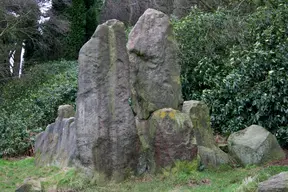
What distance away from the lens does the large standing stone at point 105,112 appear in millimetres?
9891

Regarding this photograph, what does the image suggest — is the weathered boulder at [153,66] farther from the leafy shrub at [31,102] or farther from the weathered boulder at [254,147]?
the leafy shrub at [31,102]

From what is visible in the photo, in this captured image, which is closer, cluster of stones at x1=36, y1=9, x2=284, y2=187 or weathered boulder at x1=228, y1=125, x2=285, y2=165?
cluster of stones at x1=36, y1=9, x2=284, y2=187

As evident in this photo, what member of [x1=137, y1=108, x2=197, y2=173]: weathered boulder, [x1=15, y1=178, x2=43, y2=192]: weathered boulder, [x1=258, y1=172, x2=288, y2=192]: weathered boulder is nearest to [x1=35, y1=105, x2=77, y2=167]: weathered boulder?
[x1=15, y1=178, x2=43, y2=192]: weathered boulder

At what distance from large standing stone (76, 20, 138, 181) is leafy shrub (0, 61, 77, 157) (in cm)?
738

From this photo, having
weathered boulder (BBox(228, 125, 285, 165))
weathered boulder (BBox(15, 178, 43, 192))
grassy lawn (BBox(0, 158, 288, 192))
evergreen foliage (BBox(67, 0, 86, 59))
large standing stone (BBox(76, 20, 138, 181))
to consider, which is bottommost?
grassy lawn (BBox(0, 158, 288, 192))

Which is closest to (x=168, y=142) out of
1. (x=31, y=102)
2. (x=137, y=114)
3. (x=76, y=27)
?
(x=137, y=114)

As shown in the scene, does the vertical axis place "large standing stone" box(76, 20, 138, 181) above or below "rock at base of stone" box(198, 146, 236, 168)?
above

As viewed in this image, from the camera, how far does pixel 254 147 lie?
11.3 m

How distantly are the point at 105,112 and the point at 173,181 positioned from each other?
2009mm

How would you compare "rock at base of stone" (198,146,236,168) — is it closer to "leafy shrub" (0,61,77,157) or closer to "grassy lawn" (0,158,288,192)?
"grassy lawn" (0,158,288,192)

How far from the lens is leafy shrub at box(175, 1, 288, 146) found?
14.0m

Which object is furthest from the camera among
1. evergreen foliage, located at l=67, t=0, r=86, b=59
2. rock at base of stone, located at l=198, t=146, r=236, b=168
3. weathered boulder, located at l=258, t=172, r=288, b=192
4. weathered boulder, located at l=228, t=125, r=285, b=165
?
evergreen foliage, located at l=67, t=0, r=86, b=59

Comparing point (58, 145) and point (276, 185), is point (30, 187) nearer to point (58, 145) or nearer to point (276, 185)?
point (58, 145)

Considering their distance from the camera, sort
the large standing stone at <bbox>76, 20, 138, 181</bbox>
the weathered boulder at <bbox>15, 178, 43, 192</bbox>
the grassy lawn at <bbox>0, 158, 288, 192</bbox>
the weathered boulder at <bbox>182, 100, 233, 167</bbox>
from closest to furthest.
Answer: the weathered boulder at <bbox>15, 178, 43, 192</bbox>
the grassy lawn at <bbox>0, 158, 288, 192</bbox>
the large standing stone at <bbox>76, 20, 138, 181</bbox>
the weathered boulder at <bbox>182, 100, 233, 167</bbox>
